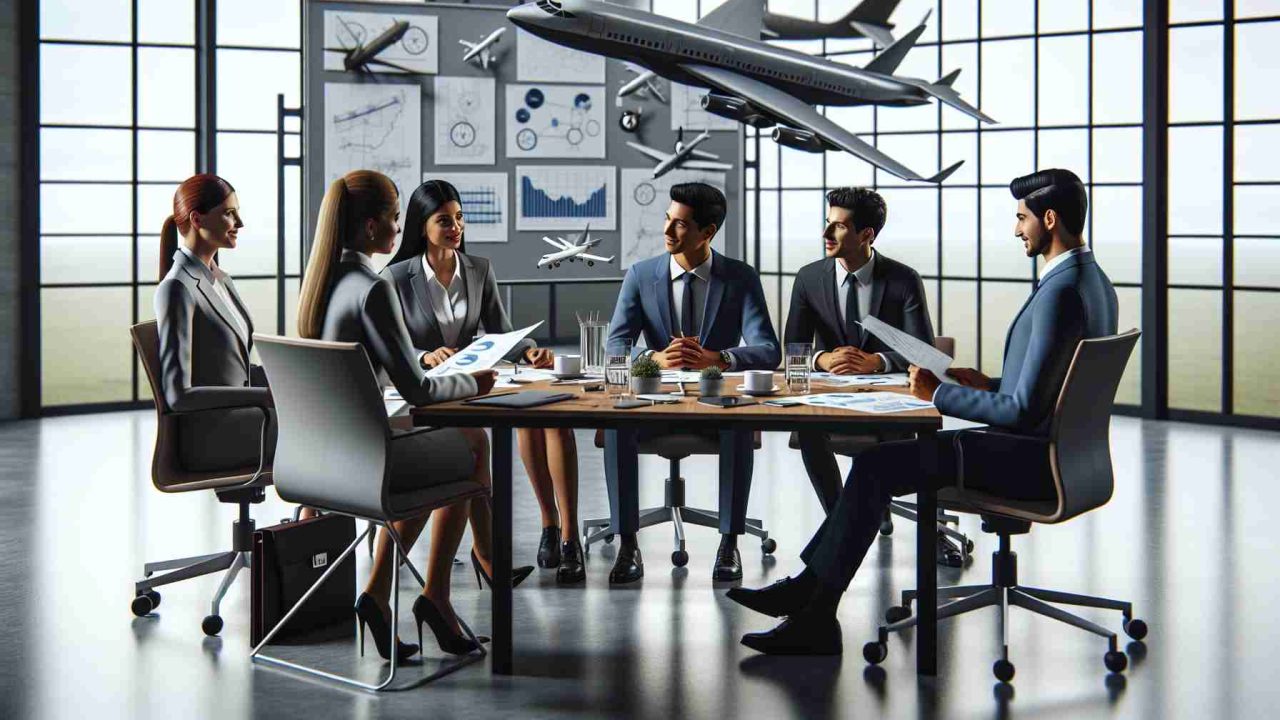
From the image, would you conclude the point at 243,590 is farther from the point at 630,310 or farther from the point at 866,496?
the point at 866,496

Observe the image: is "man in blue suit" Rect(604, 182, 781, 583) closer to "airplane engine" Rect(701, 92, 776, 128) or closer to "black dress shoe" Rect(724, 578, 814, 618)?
"black dress shoe" Rect(724, 578, 814, 618)

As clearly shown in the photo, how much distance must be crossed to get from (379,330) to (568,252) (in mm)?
4102

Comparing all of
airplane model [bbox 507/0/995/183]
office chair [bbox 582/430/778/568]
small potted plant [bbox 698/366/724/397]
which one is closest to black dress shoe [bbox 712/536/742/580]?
office chair [bbox 582/430/778/568]

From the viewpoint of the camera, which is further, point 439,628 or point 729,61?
point 729,61

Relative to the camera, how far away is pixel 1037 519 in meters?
3.38

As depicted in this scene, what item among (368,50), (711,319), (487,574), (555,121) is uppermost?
(368,50)

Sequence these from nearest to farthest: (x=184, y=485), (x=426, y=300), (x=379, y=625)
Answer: (x=379, y=625), (x=184, y=485), (x=426, y=300)

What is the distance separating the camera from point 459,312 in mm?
4699

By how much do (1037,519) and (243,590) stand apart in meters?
2.49

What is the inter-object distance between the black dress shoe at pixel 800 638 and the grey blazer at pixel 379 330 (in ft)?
3.52

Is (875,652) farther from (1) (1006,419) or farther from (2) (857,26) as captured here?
(2) (857,26)

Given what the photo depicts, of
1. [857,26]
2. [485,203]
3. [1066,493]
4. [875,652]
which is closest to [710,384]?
[875,652]

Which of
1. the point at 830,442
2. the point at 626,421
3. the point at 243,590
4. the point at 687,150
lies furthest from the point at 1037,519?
the point at 687,150

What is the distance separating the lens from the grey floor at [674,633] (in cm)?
327
